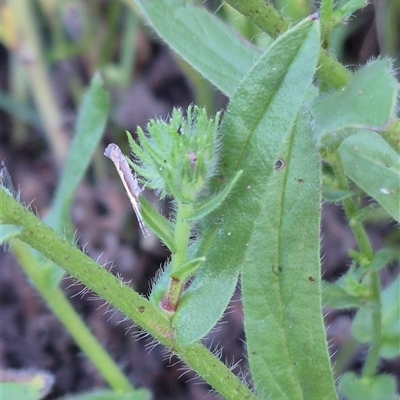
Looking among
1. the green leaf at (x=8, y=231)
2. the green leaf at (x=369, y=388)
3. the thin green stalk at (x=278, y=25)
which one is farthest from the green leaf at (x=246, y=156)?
the green leaf at (x=369, y=388)

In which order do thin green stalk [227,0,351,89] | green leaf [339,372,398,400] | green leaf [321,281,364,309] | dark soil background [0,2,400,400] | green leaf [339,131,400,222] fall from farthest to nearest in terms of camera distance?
dark soil background [0,2,400,400], green leaf [339,372,398,400], green leaf [321,281,364,309], green leaf [339,131,400,222], thin green stalk [227,0,351,89]

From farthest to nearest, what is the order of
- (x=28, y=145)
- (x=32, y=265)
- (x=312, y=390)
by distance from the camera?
(x=28, y=145)
(x=32, y=265)
(x=312, y=390)

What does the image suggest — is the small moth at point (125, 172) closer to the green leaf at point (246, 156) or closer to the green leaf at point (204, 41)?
the green leaf at point (246, 156)

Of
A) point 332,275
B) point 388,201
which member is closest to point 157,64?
point 332,275

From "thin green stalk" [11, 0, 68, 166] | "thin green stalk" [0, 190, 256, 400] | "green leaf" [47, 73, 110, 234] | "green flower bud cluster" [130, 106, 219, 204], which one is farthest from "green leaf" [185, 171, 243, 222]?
"thin green stalk" [11, 0, 68, 166]

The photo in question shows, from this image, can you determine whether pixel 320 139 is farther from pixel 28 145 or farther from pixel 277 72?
pixel 28 145

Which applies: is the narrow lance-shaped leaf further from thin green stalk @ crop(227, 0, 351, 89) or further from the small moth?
the small moth
